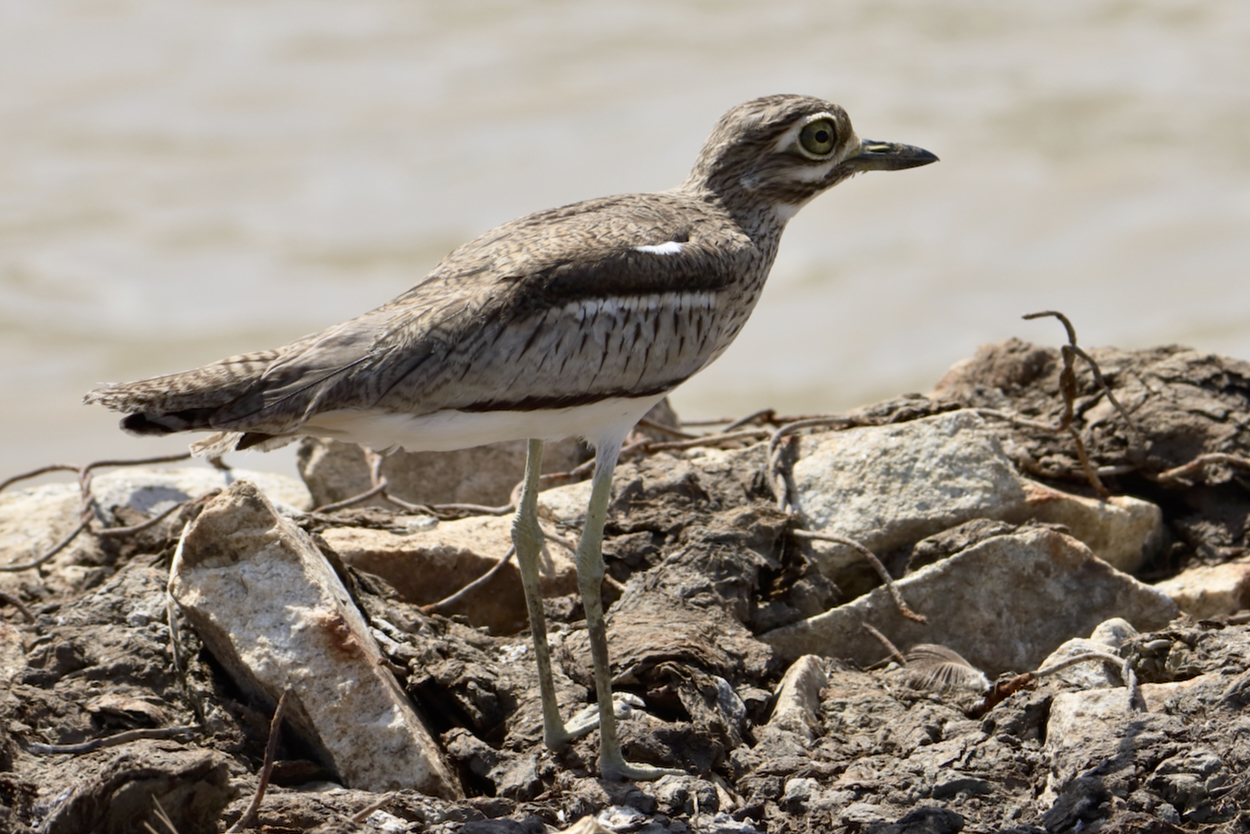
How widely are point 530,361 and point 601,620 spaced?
34.2 inches

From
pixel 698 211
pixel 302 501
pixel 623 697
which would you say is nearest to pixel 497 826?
pixel 623 697

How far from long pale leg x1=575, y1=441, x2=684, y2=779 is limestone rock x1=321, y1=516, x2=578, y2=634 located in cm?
66

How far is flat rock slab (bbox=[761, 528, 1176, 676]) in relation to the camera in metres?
5.38

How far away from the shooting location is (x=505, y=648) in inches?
206

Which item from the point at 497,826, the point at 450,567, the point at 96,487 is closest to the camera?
the point at 497,826

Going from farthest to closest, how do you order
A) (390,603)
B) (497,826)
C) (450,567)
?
(450,567)
(390,603)
(497,826)

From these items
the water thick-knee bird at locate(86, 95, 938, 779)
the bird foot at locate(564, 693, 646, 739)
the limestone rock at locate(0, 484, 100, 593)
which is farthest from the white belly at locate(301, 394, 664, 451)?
the limestone rock at locate(0, 484, 100, 593)

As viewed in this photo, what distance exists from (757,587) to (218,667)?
6.38ft

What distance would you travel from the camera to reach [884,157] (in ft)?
18.8

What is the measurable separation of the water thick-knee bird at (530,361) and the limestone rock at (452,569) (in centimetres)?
64

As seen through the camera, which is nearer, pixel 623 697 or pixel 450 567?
pixel 623 697

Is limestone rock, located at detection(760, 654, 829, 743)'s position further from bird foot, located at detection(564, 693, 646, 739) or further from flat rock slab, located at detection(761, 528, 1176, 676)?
bird foot, located at detection(564, 693, 646, 739)

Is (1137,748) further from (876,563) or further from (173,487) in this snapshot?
(173,487)

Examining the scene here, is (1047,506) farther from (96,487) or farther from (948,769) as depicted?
(96,487)
